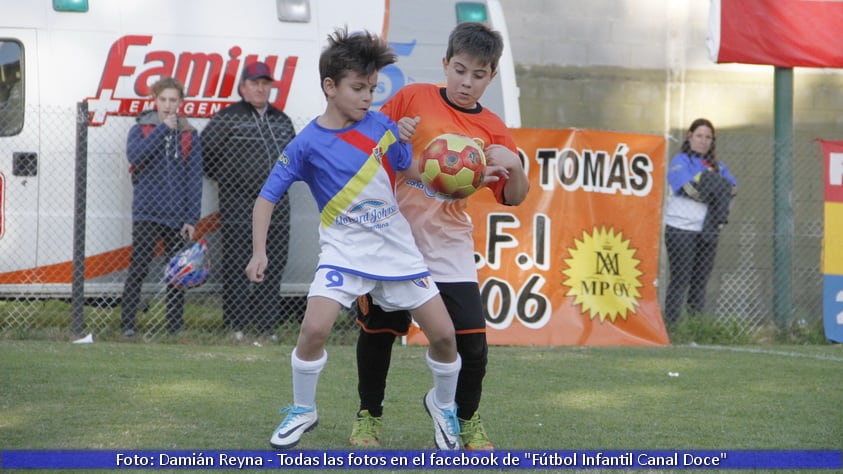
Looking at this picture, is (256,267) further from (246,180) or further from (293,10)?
(293,10)

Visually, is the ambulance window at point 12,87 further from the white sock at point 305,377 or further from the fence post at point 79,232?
the white sock at point 305,377

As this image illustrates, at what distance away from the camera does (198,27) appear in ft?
32.7

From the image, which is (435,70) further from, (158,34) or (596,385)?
(596,385)

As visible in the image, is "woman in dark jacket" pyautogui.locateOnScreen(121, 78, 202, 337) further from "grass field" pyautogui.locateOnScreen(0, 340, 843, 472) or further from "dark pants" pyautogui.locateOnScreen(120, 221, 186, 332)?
"grass field" pyautogui.locateOnScreen(0, 340, 843, 472)

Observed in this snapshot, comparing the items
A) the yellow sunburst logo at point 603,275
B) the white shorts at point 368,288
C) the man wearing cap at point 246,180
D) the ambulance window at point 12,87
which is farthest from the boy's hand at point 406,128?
the ambulance window at point 12,87

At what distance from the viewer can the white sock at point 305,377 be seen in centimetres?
527

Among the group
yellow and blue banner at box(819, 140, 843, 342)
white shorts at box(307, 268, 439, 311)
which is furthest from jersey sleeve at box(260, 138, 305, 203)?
yellow and blue banner at box(819, 140, 843, 342)

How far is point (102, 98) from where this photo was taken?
9789mm

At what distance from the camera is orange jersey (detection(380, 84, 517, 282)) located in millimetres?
5398

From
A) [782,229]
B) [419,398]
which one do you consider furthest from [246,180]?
[782,229]

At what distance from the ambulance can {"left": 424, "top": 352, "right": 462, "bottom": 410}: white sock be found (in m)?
4.92

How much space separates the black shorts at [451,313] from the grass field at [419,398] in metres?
0.54

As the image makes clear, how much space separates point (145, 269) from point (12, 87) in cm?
175

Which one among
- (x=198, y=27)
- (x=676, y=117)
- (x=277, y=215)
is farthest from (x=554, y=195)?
(x=676, y=117)
